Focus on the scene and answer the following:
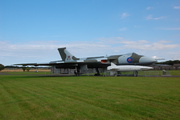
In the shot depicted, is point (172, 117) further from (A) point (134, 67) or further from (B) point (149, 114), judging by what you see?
(A) point (134, 67)

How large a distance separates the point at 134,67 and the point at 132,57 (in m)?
1.58

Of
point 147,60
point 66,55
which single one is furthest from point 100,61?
point 66,55

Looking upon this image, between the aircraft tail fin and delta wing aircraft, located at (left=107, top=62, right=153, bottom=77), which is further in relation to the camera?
the aircraft tail fin

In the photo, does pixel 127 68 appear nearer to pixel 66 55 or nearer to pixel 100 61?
pixel 100 61

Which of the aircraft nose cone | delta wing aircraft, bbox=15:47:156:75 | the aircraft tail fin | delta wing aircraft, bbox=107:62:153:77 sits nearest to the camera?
the aircraft nose cone

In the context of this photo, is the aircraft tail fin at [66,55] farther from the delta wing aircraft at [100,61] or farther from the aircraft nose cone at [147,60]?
the aircraft nose cone at [147,60]

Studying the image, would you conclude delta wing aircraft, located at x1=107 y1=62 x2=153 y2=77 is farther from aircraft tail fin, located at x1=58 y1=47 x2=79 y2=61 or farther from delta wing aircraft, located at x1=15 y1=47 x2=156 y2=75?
aircraft tail fin, located at x1=58 y1=47 x2=79 y2=61

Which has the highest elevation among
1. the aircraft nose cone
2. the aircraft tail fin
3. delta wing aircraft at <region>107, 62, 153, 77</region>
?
the aircraft tail fin

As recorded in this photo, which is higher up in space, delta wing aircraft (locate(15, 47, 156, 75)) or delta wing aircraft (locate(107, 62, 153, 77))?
delta wing aircraft (locate(15, 47, 156, 75))

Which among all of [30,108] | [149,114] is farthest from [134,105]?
[30,108]

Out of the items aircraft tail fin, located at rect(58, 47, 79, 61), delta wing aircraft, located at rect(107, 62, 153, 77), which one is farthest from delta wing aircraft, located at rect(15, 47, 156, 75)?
delta wing aircraft, located at rect(107, 62, 153, 77)

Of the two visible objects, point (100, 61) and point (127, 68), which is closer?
point (127, 68)

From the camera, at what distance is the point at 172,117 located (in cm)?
459

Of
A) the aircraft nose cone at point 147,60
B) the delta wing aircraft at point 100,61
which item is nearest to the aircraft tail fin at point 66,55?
the delta wing aircraft at point 100,61
